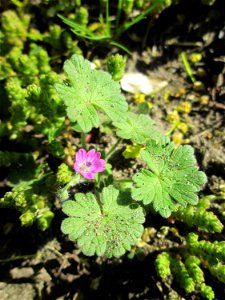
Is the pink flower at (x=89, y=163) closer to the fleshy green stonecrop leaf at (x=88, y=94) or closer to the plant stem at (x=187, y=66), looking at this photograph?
the fleshy green stonecrop leaf at (x=88, y=94)

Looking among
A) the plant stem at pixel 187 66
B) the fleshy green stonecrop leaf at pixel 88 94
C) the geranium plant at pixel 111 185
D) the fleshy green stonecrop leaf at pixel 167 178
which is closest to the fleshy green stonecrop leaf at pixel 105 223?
the geranium plant at pixel 111 185

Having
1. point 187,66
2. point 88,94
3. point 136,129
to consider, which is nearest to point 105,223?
point 136,129

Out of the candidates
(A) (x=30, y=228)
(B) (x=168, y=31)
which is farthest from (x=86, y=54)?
(A) (x=30, y=228)

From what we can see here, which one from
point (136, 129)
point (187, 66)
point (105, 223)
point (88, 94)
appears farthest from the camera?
point (187, 66)

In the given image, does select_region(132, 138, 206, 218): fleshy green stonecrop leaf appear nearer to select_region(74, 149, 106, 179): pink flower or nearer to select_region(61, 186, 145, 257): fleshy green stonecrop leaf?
select_region(61, 186, 145, 257): fleshy green stonecrop leaf

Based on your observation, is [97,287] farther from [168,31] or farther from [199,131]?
[168,31]

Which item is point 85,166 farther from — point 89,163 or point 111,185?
point 111,185

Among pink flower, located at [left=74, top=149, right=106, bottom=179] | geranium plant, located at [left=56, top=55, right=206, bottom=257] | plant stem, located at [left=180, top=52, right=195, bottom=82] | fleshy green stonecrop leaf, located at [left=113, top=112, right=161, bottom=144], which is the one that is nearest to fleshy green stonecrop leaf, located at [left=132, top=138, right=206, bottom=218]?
geranium plant, located at [left=56, top=55, right=206, bottom=257]
